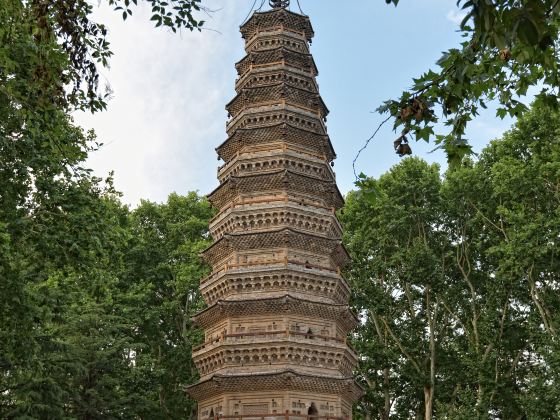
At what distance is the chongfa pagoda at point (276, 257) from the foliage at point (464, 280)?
17.6ft

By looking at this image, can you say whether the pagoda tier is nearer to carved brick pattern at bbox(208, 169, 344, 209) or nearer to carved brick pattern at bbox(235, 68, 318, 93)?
carved brick pattern at bbox(208, 169, 344, 209)

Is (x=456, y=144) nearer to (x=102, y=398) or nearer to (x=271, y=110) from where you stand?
(x=271, y=110)

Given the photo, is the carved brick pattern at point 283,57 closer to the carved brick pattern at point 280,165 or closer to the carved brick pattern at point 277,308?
the carved brick pattern at point 280,165

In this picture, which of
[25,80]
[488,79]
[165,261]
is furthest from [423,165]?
[488,79]

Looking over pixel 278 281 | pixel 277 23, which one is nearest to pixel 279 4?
pixel 277 23

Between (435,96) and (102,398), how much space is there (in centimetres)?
2489

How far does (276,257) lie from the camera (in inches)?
985

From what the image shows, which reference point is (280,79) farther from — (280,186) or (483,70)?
(483,70)

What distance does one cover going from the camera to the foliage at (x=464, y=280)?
2983cm

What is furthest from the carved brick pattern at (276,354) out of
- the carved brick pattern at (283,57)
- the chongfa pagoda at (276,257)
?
the carved brick pattern at (283,57)

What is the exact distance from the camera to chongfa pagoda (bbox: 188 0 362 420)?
74.3 feet

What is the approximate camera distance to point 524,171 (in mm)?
30453

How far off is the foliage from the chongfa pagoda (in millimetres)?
5357

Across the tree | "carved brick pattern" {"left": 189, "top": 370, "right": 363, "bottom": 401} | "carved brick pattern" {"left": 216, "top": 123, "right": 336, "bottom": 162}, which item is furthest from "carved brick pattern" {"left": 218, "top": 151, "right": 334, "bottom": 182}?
the tree
